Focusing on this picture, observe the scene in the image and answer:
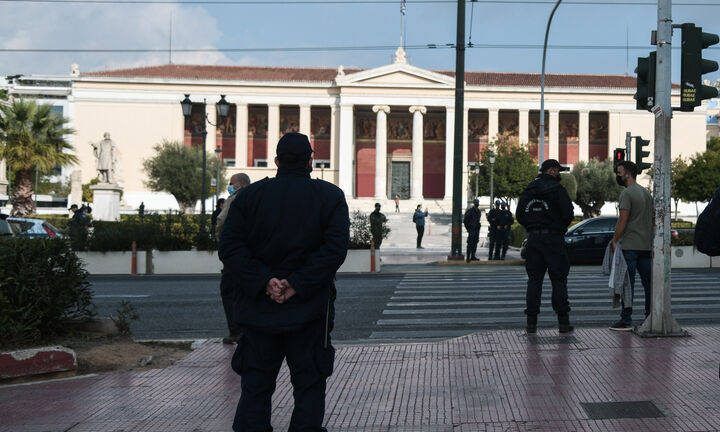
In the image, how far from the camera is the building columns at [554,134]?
70875 mm

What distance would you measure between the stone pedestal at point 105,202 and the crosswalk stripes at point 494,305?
67.3 ft

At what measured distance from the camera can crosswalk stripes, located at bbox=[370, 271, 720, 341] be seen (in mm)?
10055

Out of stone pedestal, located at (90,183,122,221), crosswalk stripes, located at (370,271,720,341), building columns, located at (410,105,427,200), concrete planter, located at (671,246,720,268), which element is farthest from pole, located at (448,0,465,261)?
building columns, located at (410,105,427,200)

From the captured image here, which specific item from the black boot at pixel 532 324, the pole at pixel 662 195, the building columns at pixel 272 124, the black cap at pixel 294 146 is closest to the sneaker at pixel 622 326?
the pole at pixel 662 195

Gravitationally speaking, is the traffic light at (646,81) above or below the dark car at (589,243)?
above

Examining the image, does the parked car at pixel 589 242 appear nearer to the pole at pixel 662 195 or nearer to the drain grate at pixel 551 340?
the pole at pixel 662 195

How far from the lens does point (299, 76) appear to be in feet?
243

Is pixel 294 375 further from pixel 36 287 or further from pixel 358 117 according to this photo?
pixel 358 117

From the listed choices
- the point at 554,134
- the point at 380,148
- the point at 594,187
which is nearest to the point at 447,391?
the point at 594,187

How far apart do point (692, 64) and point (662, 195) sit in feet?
5.00

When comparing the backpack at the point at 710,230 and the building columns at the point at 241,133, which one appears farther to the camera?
the building columns at the point at 241,133

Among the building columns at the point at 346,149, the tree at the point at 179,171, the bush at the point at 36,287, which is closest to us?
the bush at the point at 36,287

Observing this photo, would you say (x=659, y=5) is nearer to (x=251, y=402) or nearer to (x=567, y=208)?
(x=567, y=208)

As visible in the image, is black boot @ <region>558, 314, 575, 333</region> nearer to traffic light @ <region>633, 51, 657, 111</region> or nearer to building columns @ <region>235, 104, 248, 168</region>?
traffic light @ <region>633, 51, 657, 111</region>
